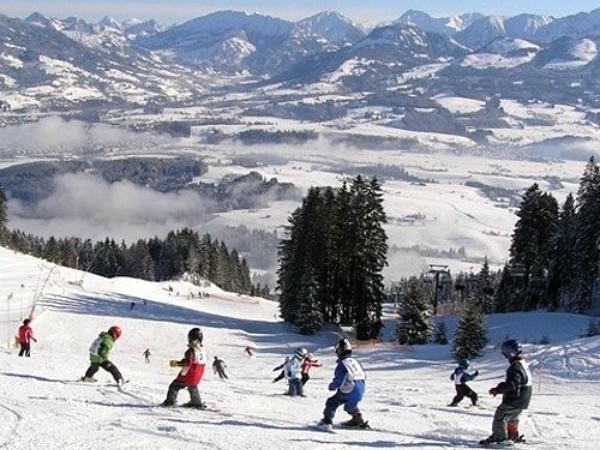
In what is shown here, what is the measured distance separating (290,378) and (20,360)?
7.36m

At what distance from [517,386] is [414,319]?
32.9m

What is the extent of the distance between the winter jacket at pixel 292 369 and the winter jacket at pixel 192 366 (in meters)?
5.90

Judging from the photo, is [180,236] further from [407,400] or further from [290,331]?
[407,400]

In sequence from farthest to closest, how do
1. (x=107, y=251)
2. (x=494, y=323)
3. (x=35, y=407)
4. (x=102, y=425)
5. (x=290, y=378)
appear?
(x=107, y=251), (x=494, y=323), (x=290, y=378), (x=35, y=407), (x=102, y=425)

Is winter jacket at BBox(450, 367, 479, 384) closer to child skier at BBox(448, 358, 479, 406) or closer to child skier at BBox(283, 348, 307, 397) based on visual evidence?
child skier at BBox(448, 358, 479, 406)

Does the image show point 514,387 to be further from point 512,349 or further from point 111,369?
point 111,369

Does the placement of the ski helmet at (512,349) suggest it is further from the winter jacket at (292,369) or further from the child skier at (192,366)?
the winter jacket at (292,369)

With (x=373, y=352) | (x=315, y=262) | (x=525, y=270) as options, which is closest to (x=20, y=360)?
(x=373, y=352)

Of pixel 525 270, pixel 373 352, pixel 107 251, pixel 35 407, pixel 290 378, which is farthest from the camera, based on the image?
pixel 107 251

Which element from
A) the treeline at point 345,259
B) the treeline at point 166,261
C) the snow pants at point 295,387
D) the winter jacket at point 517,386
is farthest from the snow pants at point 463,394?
the treeline at point 166,261

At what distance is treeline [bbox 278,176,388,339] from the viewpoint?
48688 millimetres

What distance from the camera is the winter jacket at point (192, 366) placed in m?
13.9

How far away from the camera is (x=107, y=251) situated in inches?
4621

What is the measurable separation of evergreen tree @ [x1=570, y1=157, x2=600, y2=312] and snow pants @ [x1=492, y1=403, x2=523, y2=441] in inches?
1611
